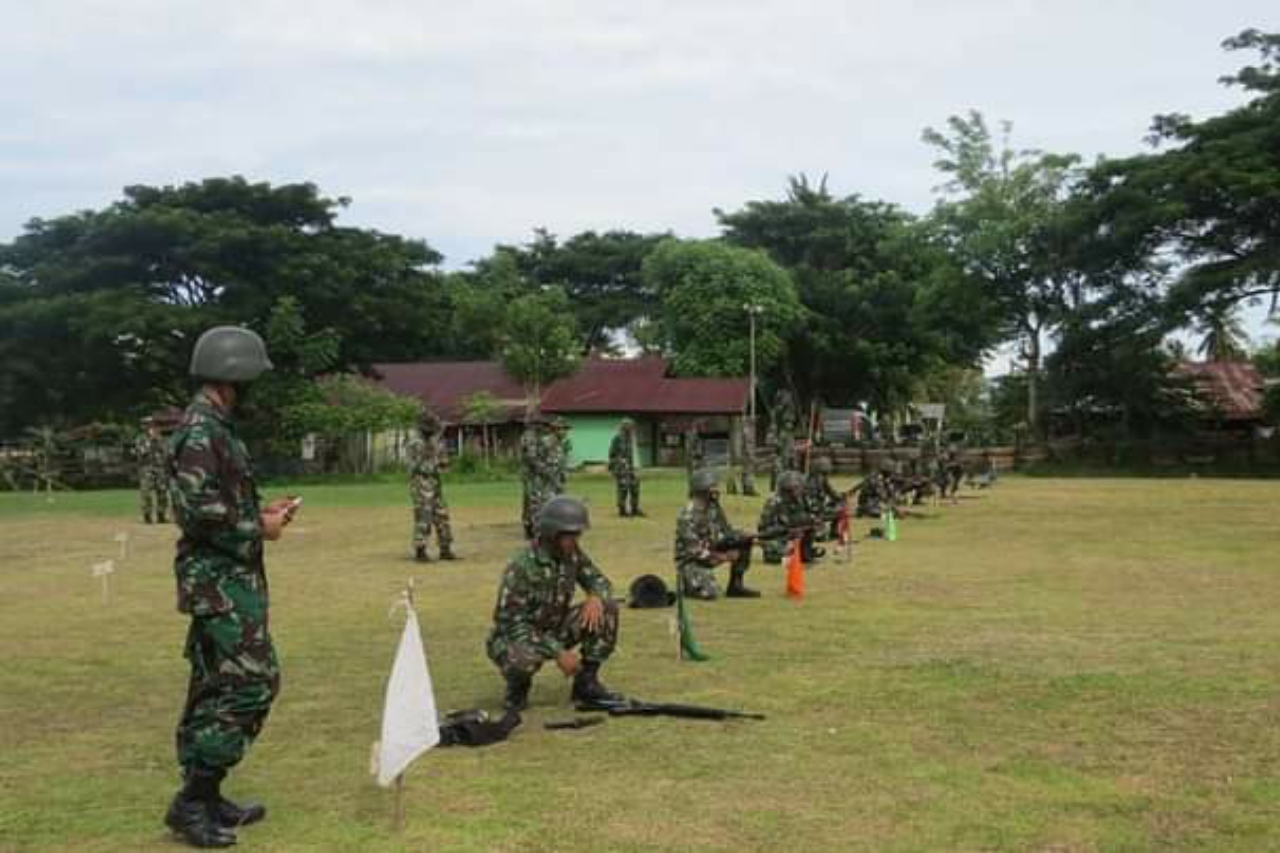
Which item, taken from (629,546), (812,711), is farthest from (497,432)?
(812,711)

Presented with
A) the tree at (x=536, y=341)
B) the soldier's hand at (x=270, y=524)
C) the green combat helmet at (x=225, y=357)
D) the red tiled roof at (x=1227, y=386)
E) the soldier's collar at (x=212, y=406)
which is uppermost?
the tree at (x=536, y=341)

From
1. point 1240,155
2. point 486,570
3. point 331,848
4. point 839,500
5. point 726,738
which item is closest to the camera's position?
point 331,848

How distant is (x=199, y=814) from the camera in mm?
5594

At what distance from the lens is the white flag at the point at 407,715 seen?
565 centimetres

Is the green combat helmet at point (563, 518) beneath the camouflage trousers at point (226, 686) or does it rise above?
above

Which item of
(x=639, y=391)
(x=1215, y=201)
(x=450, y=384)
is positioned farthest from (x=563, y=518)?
(x=450, y=384)

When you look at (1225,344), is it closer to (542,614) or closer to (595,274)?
(595,274)

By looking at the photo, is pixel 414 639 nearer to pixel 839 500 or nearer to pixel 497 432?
pixel 839 500

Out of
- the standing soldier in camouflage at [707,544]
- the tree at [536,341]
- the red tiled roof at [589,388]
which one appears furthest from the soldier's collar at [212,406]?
the red tiled roof at [589,388]

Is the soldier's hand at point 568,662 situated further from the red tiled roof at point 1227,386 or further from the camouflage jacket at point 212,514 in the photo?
the red tiled roof at point 1227,386

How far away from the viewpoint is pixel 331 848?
5.50 meters

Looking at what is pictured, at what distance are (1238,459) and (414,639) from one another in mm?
45961

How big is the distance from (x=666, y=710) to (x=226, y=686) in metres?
3.11

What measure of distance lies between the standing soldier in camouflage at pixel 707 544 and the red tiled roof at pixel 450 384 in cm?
4089
